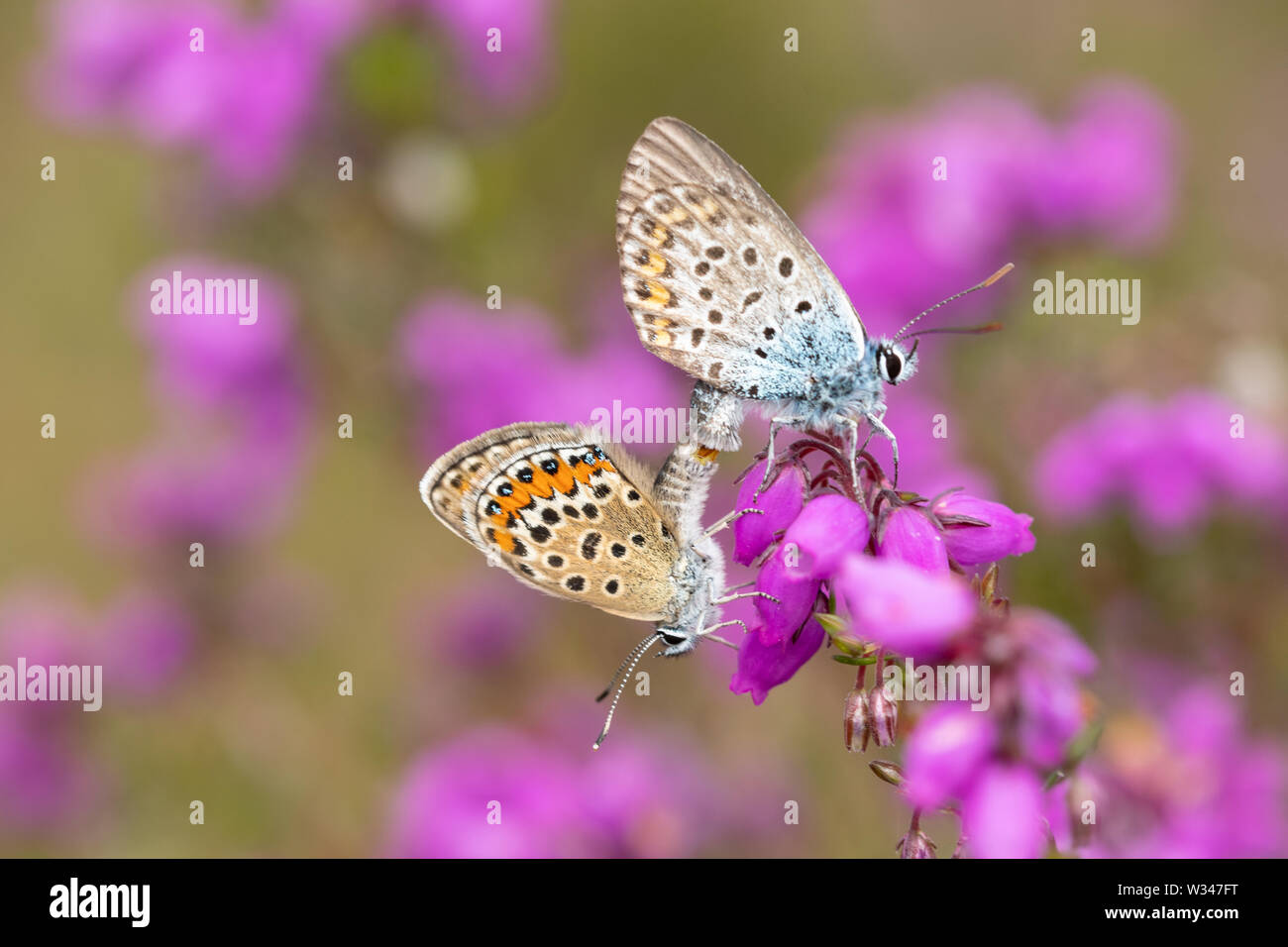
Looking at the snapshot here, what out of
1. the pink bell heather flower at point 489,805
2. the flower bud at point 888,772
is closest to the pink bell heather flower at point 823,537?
the flower bud at point 888,772

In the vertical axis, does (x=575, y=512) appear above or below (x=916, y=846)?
above

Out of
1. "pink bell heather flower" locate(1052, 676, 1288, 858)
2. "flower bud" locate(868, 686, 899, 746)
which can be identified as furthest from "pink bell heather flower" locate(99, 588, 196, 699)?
"flower bud" locate(868, 686, 899, 746)

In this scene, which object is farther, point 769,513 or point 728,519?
point 728,519

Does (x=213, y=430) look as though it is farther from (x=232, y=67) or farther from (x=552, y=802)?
(x=552, y=802)

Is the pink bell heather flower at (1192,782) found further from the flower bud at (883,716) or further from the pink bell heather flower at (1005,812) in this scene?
the pink bell heather flower at (1005,812)

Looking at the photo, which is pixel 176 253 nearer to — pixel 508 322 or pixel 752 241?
pixel 508 322

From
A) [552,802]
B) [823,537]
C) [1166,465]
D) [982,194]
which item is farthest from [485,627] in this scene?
[823,537]

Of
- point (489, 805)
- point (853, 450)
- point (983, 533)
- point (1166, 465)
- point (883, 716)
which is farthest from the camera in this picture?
point (489, 805)
